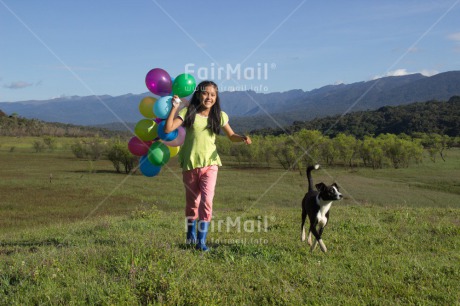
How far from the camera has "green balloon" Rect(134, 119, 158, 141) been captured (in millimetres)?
7930

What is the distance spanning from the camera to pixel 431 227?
873 centimetres

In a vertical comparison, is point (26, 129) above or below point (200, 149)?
above

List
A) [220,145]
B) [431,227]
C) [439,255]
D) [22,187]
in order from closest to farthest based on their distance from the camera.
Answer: [439,255] → [431,227] → [22,187] → [220,145]

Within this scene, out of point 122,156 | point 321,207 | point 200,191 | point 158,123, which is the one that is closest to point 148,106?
point 158,123

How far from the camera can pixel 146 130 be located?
7918 millimetres

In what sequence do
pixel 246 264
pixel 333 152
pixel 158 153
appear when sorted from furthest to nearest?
1. pixel 333 152
2. pixel 158 153
3. pixel 246 264

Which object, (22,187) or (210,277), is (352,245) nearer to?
(210,277)

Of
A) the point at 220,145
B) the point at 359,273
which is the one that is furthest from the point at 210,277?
the point at 220,145

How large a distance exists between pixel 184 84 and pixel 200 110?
4.01 feet

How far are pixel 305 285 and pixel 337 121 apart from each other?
148m

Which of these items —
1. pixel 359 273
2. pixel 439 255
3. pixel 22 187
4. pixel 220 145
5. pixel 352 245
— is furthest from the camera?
pixel 220 145

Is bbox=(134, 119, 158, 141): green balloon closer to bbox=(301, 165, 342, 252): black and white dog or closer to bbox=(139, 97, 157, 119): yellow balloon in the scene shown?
bbox=(139, 97, 157, 119): yellow balloon

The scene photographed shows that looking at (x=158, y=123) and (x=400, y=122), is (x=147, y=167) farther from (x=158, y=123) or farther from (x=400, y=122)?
(x=400, y=122)

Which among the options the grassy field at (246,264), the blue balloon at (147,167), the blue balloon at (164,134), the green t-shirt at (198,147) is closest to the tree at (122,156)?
the grassy field at (246,264)
